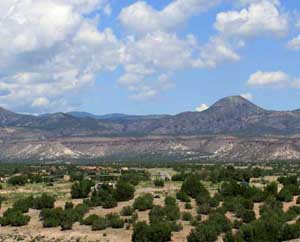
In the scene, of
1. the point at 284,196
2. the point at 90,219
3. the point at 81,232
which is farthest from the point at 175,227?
the point at 284,196

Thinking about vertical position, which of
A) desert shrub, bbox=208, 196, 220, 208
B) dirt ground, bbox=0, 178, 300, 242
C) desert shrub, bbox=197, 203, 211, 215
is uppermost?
desert shrub, bbox=208, 196, 220, 208

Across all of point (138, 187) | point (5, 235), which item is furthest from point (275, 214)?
point (138, 187)

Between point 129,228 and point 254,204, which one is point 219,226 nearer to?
point 129,228

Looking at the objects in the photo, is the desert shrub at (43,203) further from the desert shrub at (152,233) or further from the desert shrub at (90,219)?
the desert shrub at (152,233)

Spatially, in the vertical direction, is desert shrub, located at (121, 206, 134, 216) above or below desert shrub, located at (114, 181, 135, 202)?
below

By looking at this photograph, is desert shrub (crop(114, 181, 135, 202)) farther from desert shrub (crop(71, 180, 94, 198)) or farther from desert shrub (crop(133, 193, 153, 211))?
desert shrub (crop(71, 180, 94, 198))

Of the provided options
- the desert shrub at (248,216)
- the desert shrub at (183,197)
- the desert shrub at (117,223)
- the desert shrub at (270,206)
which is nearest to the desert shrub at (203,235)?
the desert shrub at (248,216)

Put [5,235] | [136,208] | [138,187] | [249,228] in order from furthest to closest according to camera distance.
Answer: [138,187] < [136,208] < [5,235] < [249,228]

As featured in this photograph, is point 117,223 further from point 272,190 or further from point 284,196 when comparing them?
point 272,190

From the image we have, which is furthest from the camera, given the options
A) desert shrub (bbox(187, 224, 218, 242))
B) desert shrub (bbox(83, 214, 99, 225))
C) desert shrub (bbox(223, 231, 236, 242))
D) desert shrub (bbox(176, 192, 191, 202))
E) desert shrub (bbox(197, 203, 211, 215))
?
desert shrub (bbox(176, 192, 191, 202))

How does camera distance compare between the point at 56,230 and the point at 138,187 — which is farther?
the point at 138,187

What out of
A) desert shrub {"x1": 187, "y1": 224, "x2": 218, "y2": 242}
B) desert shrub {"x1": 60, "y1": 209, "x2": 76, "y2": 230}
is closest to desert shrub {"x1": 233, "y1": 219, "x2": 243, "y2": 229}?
desert shrub {"x1": 187, "y1": 224, "x2": 218, "y2": 242}
